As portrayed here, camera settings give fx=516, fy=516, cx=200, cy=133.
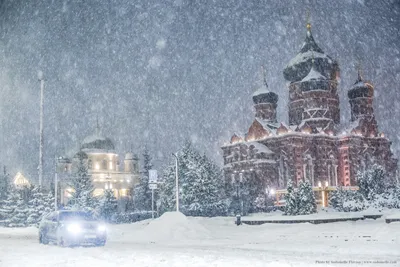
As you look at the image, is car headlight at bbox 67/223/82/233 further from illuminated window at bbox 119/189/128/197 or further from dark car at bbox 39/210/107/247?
illuminated window at bbox 119/189/128/197

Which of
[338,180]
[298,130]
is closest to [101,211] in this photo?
[298,130]

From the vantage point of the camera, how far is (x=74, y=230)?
19.4 metres

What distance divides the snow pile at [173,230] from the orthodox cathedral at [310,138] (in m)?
41.0

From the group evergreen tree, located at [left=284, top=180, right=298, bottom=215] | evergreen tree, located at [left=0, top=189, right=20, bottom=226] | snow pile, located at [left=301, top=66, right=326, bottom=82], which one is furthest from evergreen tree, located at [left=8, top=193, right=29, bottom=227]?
snow pile, located at [left=301, top=66, right=326, bottom=82]

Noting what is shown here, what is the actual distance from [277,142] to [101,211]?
27.0 meters

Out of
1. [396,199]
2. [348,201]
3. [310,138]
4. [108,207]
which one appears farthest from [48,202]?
[310,138]

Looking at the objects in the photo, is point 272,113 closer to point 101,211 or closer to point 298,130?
point 298,130

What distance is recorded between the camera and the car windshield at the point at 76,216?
67.0 feet

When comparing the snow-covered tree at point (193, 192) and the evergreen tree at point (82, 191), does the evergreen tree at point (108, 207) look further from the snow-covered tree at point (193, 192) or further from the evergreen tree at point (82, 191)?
the snow-covered tree at point (193, 192)

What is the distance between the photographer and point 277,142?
6894 centimetres

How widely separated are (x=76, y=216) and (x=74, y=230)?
1416mm

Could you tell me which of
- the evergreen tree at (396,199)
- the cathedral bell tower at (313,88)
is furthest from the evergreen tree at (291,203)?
the cathedral bell tower at (313,88)

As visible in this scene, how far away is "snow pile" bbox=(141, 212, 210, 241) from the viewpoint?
23.9m

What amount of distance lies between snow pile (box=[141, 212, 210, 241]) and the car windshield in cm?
387
